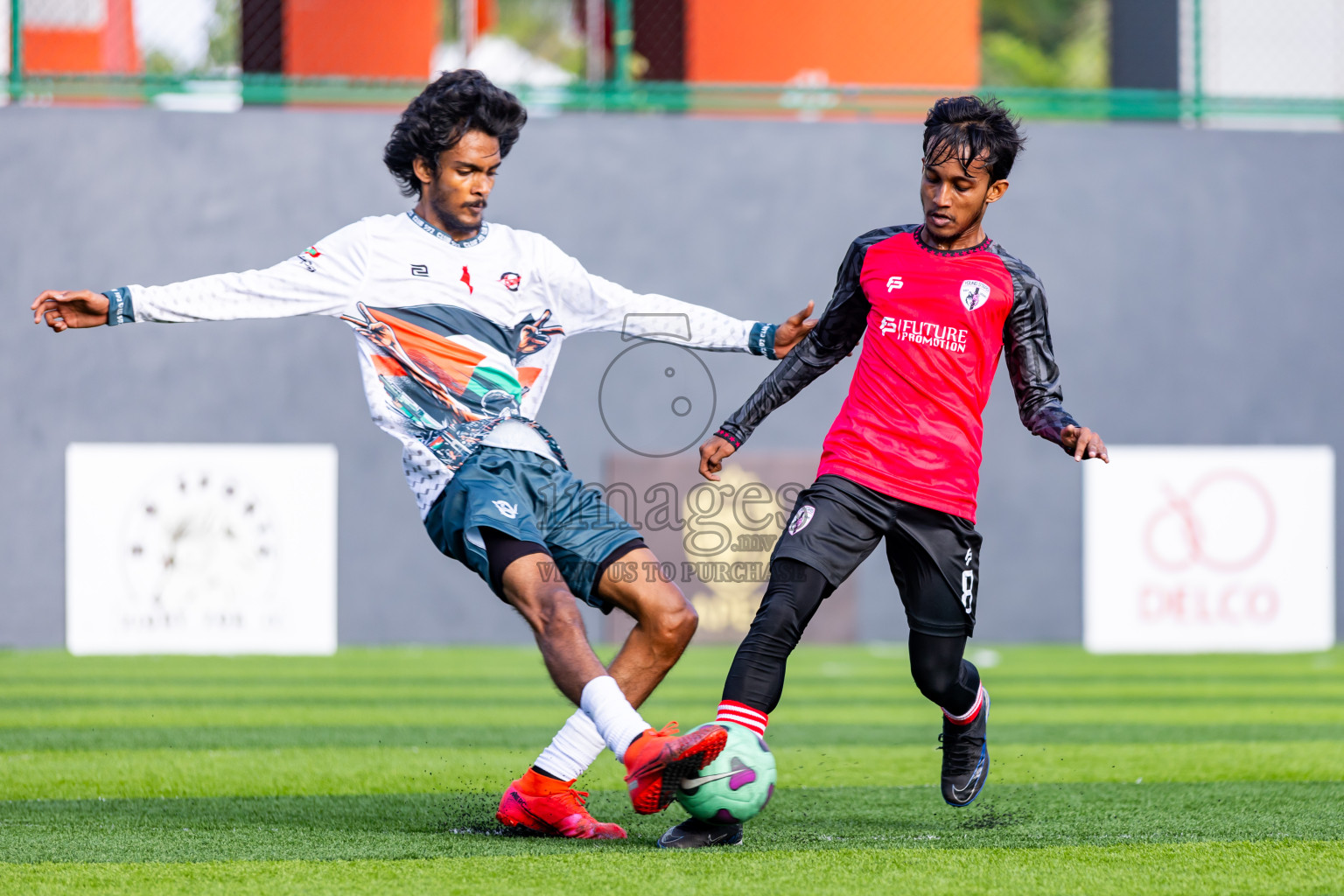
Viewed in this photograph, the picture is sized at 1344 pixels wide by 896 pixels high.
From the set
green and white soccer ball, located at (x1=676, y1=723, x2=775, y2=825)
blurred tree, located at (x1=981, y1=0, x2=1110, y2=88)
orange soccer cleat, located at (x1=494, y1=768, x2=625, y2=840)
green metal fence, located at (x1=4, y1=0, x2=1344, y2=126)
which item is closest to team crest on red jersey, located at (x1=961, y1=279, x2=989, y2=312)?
green and white soccer ball, located at (x1=676, y1=723, x2=775, y2=825)

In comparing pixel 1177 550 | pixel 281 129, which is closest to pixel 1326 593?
pixel 1177 550

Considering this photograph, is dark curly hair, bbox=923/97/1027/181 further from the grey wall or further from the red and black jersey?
Result: the grey wall

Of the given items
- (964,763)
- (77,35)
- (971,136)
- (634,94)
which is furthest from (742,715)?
(77,35)

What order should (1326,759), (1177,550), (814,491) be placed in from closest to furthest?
(814,491) → (1326,759) → (1177,550)

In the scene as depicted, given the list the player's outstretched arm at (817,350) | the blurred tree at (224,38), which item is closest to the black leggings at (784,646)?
the player's outstretched arm at (817,350)

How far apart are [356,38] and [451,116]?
8579 millimetres

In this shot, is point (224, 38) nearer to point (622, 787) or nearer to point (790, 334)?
point (622, 787)

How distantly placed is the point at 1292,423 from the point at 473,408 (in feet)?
31.5

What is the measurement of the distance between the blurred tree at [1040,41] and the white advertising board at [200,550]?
76.4 ft

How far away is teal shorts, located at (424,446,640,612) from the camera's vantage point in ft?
13.6

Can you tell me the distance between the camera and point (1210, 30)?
12438 mm

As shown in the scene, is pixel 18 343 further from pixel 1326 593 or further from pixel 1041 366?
pixel 1326 593

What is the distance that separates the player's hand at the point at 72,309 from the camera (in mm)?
4055

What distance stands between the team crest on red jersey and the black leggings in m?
0.89
